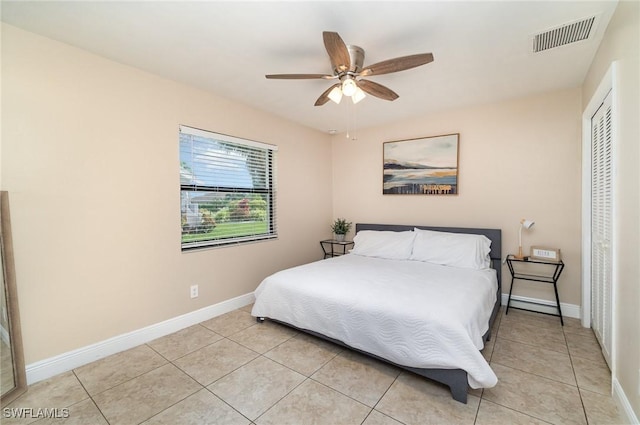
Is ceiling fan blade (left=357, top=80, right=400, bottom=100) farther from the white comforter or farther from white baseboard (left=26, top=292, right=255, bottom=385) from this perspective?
white baseboard (left=26, top=292, right=255, bottom=385)

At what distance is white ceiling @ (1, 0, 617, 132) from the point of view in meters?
1.71

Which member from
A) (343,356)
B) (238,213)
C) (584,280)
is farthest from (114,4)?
(584,280)

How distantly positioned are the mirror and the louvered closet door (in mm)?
4068

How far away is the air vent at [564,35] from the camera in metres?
1.86

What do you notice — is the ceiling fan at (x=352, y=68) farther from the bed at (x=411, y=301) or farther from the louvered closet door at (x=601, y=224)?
the bed at (x=411, y=301)

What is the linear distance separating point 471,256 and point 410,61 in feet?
7.08

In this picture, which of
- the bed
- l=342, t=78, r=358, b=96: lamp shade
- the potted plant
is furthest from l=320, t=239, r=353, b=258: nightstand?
l=342, t=78, r=358, b=96: lamp shade

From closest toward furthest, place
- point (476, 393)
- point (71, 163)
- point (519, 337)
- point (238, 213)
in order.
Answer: point (476, 393), point (71, 163), point (519, 337), point (238, 213)

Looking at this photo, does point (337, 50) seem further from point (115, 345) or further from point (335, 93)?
point (115, 345)

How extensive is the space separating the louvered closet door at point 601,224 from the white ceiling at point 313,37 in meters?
0.61

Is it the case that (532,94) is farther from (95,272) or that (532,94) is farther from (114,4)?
(95,272)

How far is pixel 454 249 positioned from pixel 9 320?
3.81 metres

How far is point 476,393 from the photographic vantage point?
1.80 m

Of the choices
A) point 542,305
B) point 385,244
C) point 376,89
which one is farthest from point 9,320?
point 542,305
